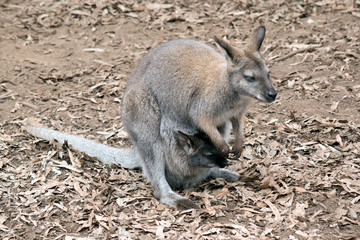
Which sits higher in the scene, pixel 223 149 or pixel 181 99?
pixel 181 99

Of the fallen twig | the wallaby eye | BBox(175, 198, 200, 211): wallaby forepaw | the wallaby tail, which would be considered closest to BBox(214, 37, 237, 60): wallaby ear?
the wallaby eye

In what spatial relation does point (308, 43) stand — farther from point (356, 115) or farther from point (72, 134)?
point (72, 134)

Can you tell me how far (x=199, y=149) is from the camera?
5887mm

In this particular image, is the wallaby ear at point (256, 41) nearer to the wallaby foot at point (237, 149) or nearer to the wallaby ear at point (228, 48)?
the wallaby ear at point (228, 48)

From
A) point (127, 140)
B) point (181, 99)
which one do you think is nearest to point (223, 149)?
point (181, 99)

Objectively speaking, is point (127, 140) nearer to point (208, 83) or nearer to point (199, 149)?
point (199, 149)

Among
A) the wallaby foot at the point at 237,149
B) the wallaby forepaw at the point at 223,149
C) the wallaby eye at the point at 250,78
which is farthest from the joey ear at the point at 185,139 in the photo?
the wallaby eye at the point at 250,78

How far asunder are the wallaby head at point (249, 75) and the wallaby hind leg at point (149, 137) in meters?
0.98

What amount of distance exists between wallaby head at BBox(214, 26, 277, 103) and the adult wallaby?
0.01 m

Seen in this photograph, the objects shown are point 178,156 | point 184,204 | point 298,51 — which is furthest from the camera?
point 298,51

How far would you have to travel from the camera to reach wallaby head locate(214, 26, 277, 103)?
5367mm

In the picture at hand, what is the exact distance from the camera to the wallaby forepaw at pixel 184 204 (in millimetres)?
5590

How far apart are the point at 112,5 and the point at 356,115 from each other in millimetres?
5056

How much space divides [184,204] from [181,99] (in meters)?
1.14
